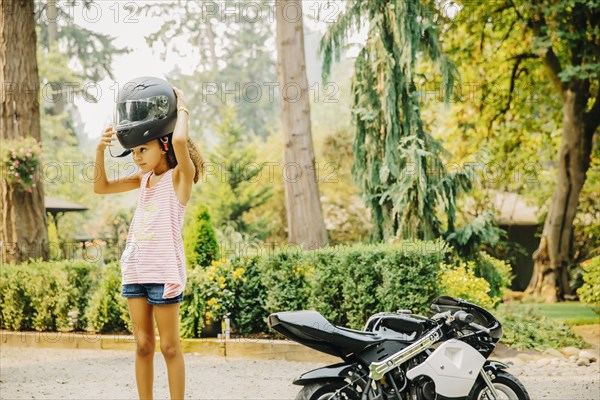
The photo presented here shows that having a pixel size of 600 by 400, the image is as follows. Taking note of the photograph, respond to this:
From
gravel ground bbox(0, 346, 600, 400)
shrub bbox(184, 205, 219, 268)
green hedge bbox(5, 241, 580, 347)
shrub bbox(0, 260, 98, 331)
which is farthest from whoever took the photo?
shrub bbox(0, 260, 98, 331)

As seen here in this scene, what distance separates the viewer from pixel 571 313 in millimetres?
14633

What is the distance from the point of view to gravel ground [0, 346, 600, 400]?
659 cm

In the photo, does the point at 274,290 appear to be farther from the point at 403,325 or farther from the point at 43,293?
the point at 403,325

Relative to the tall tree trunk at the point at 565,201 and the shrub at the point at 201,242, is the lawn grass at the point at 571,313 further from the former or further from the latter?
the shrub at the point at 201,242

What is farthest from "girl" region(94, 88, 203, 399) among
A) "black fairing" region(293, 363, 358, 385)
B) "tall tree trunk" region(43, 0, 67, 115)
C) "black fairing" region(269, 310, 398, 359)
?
"tall tree trunk" region(43, 0, 67, 115)

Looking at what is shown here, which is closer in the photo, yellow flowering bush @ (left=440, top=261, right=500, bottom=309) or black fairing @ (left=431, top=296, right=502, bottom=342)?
black fairing @ (left=431, top=296, right=502, bottom=342)

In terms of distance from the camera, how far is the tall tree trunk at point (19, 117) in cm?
1133

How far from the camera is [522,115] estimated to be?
19.0 metres

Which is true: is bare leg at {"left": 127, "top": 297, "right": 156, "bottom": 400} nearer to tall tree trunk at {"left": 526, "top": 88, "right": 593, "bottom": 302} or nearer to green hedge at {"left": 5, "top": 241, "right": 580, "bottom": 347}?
green hedge at {"left": 5, "top": 241, "right": 580, "bottom": 347}

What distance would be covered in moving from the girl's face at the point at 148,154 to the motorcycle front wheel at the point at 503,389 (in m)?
2.36

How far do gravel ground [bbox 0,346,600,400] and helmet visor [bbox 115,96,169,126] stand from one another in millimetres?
3055

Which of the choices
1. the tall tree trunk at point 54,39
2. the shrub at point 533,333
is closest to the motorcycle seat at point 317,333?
the shrub at point 533,333

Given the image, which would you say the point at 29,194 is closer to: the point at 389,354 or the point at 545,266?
the point at 389,354

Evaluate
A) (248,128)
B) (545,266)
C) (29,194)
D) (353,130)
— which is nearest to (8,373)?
(29,194)
